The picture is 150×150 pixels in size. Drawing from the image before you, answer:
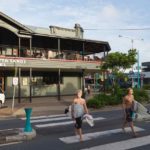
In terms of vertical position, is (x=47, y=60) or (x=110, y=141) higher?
(x=47, y=60)

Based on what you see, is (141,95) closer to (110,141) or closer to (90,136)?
(90,136)

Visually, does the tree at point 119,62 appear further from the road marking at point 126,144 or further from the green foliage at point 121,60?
the road marking at point 126,144

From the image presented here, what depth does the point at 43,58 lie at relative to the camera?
1323 inches

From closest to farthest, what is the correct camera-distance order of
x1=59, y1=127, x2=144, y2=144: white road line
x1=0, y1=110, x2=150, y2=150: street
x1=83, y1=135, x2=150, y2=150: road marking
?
x1=83, y1=135, x2=150, y2=150: road marking
x1=0, y1=110, x2=150, y2=150: street
x1=59, y1=127, x2=144, y2=144: white road line

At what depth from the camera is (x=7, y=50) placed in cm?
3497

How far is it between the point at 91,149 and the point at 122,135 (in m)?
2.72

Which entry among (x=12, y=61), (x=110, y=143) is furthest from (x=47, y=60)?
(x=110, y=143)

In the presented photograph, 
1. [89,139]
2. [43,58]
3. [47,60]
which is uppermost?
[43,58]

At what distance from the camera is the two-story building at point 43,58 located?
32.2 meters

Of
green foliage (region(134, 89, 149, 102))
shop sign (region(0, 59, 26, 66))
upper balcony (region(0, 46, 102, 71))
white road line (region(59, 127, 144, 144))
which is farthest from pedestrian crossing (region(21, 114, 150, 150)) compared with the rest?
upper balcony (region(0, 46, 102, 71))

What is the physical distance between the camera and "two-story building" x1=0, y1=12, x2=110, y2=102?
106 ft

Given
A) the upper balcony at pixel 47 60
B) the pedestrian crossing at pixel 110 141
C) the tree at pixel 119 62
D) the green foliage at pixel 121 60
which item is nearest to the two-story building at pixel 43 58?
the upper balcony at pixel 47 60

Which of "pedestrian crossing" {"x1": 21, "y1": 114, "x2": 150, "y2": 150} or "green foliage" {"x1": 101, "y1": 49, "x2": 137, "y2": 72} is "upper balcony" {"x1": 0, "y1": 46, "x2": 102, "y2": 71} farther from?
"pedestrian crossing" {"x1": 21, "y1": 114, "x2": 150, "y2": 150}

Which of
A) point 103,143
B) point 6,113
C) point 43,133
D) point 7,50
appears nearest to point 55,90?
point 7,50
